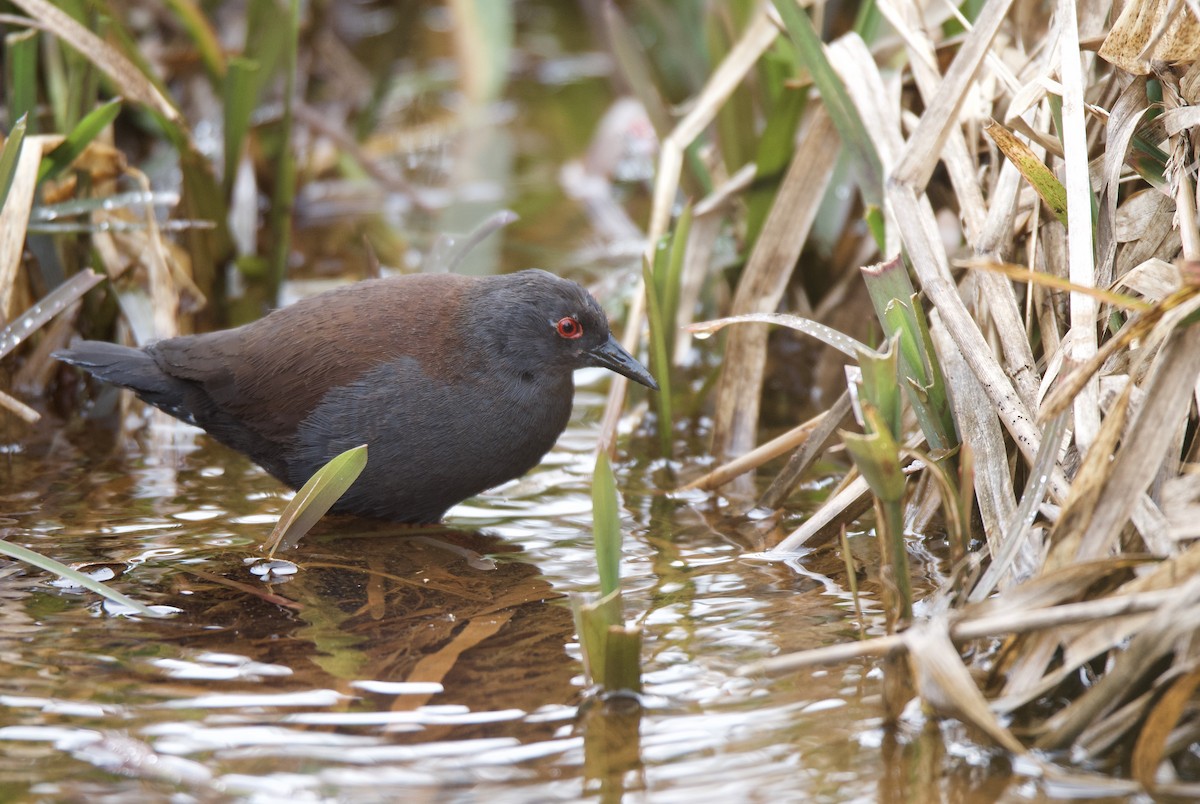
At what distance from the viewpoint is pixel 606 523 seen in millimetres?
2574

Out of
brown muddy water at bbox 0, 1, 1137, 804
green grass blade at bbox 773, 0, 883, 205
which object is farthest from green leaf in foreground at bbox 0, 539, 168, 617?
green grass blade at bbox 773, 0, 883, 205

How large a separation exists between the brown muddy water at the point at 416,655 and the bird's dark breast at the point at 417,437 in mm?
163

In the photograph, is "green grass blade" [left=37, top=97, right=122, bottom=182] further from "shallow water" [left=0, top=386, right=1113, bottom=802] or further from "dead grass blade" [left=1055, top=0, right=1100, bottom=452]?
"dead grass blade" [left=1055, top=0, right=1100, bottom=452]

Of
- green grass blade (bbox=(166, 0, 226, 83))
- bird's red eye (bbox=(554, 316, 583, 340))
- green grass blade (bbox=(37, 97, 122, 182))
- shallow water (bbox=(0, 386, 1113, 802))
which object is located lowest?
shallow water (bbox=(0, 386, 1113, 802))

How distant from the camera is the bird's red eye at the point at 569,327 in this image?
13.0ft

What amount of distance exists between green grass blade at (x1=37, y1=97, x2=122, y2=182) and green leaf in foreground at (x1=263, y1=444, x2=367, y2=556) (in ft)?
5.35

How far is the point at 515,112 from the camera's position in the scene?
832 cm

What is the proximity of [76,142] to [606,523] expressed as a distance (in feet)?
8.50

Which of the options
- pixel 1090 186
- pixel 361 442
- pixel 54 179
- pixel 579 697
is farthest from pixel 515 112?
pixel 579 697

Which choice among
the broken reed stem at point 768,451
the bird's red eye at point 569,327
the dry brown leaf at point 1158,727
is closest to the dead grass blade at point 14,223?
the bird's red eye at point 569,327

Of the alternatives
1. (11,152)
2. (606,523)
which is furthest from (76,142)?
(606,523)

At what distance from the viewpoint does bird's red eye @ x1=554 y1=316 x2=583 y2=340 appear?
13.0 ft

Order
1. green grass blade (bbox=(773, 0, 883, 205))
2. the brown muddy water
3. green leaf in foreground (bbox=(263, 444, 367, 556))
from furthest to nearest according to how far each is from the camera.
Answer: green grass blade (bbox=(773, 0, 883, 205)) → green leaf in foreground (bbox=(263, 444, 367, 556)) → the brown muddy water

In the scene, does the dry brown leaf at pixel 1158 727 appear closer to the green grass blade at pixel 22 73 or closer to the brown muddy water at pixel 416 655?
the brown muddy water at pixel 416 655
